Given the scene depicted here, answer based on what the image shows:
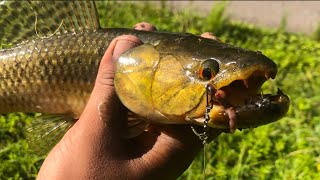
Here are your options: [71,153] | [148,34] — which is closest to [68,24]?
[148,34]

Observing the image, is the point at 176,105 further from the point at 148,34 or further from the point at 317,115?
the point at 317,115

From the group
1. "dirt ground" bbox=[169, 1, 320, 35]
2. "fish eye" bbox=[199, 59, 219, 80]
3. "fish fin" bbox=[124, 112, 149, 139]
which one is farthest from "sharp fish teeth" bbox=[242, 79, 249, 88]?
"dirt ground" bbox=[169, 1, 320, 35]

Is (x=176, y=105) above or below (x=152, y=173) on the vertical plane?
above

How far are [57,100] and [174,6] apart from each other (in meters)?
4.27

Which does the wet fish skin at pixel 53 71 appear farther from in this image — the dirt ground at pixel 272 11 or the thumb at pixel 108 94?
the dirt ground at pixel 272 11

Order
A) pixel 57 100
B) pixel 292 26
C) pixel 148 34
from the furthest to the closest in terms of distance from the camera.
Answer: pixel 292 26
pixel 57 100
pixel 148 34

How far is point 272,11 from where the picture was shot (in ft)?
22.7

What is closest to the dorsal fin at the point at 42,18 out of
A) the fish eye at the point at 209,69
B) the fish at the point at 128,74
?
the fish at the point at 128,74

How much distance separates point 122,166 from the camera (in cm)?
235

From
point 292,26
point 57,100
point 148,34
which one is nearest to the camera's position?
point 148,34

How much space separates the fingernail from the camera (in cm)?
248

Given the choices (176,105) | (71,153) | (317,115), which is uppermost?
(176,105)

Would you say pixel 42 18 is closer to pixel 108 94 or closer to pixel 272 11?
pixel 108 94

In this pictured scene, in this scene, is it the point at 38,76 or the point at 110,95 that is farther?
the point at 38,76
